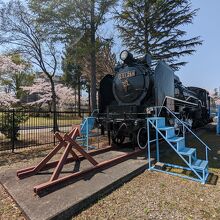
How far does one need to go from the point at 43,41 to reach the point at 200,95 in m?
10.4

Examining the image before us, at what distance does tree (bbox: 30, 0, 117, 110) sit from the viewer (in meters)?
9.27

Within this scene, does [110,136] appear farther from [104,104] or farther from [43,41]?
[43,41]

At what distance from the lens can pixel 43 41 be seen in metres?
9.95

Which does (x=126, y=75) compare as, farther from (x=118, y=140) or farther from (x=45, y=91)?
(x=45, y=91)

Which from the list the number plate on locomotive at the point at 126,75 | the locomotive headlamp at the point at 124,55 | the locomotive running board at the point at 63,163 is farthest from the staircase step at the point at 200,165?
the locomotive headlamp at the point at 124,55

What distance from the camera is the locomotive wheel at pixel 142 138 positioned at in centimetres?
576

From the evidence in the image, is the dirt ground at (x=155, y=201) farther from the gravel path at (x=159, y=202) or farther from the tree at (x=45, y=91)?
the tree at (x=45, y=91)

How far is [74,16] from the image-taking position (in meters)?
9.89

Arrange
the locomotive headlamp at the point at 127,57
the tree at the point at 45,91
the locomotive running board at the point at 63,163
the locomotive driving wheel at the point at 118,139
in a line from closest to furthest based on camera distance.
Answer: the locomotive running board at the point at 63,163 → the locomotive headlamp at the point at 127,57 → the locomotive driving wheel at the point at 118,139 → the tree at the point at 45,91

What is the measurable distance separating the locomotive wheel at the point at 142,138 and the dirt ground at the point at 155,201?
1746 mm

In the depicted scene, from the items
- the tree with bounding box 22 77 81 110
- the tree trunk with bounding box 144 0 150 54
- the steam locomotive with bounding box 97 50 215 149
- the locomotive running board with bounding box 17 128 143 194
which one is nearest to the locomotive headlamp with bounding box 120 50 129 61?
the steam locomotive with bounding box 97 50 215 149

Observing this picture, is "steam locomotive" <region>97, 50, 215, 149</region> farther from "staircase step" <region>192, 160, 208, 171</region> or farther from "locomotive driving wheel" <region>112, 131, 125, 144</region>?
"staircase step" <region>192, 160, 208, 171</region>

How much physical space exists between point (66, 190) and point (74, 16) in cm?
927

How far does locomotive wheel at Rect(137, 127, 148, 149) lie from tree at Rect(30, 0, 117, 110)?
570 cm
